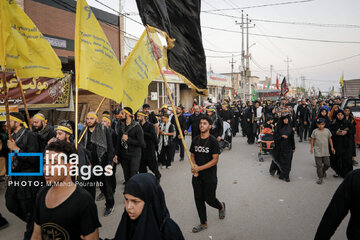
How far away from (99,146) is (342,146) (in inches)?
241

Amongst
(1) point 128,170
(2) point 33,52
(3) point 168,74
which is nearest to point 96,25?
(2) point 33,52

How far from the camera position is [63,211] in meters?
1.94

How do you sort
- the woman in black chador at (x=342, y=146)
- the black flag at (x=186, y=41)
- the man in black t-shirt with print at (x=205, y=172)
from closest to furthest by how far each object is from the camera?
the black flag at (x=186, y=41), the man in black t-shirt with print at (x=205, y=172), the woman in black chador at (x=342, y=146)

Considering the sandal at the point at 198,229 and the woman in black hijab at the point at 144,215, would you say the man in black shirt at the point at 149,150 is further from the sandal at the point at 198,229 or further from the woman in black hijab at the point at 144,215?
the woman in black hijab at the point at 144,215

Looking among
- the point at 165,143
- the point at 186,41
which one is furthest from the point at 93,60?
the point at 165,143

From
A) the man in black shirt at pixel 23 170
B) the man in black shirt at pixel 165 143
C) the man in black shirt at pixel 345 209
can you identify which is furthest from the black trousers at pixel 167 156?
the man in black shirt at pixel 345 209

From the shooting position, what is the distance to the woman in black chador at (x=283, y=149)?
649 centimetres

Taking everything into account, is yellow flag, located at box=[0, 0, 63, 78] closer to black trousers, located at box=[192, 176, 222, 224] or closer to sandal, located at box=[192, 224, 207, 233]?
black trousers, located at box=[192, 176, 222, 224]

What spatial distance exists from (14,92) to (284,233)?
26.4 feet

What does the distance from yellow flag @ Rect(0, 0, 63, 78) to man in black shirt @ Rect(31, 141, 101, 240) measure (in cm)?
226

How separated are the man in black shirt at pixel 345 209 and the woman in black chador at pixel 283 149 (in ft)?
15.5

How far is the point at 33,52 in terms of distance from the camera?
3.79m

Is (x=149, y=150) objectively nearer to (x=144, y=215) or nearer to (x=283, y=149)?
(x=283, y=149)

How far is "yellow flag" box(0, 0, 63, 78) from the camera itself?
11.2ft
